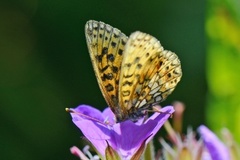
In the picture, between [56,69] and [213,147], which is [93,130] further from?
[56,69]

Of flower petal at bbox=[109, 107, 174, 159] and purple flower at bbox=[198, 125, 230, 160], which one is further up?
flower petal at bbox=[109, 107, 174, 159]

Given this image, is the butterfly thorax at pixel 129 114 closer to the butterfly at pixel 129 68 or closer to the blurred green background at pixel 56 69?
the butterfly at pixel 129 68

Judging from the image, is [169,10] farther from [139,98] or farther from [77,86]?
[139,98]

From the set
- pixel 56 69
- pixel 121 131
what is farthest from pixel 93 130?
pixel 56 69

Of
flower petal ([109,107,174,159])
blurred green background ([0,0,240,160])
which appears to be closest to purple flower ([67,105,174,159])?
flower petal ([109,107,174,159])

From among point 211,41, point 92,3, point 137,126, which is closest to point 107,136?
point 137,126

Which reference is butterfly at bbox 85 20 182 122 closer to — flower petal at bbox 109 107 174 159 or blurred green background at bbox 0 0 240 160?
flower petal at bbox 109 107 174 159

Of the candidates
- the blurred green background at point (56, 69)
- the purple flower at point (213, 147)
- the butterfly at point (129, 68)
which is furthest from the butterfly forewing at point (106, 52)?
the blurred green background at point (56, 69)
